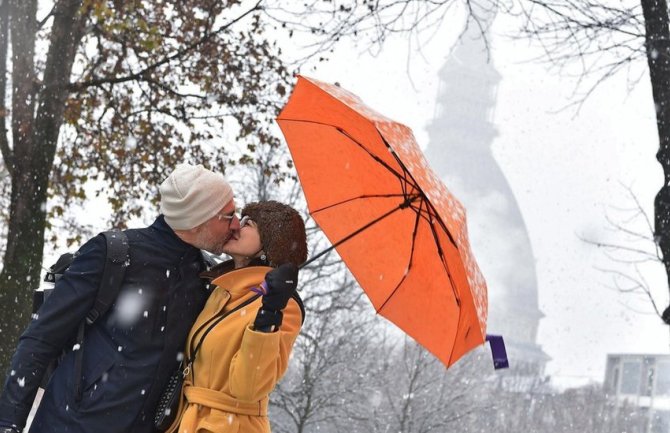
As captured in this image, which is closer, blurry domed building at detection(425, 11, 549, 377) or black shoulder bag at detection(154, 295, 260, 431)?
black shoulder bag at detection(154, 295, 260, 431)

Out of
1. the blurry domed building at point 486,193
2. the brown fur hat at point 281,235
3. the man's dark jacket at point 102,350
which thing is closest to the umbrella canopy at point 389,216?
the brown fur hat at point 281,235

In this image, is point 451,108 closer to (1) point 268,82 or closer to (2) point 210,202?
(1) point 268,82

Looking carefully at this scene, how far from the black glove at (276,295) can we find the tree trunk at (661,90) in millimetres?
3959

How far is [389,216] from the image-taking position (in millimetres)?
3957

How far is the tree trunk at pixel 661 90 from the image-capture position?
20.4 ft

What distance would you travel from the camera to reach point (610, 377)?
63.6 meters

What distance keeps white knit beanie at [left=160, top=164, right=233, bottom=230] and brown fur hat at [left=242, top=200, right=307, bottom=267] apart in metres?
0.15

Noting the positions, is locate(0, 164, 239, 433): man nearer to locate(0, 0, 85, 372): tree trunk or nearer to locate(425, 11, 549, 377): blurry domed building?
locate(0, 0, 85, 372): tree trunk

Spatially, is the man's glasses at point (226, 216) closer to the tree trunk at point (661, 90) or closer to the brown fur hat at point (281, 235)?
the brown fur hat at point (281, 235)

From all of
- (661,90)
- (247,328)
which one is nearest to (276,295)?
(247,328)

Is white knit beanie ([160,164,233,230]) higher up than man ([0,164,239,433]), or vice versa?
white knit beanie ([160,164,233,230])

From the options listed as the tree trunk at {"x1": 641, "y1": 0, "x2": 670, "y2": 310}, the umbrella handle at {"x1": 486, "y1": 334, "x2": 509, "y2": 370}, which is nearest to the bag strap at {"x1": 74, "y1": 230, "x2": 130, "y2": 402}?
the umbrella handle at {"x1": 486, "y1": 334, "x2": 509, "y2": 370}

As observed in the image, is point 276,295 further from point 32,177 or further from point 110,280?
point 32,177

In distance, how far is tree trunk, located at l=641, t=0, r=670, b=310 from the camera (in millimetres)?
6230
